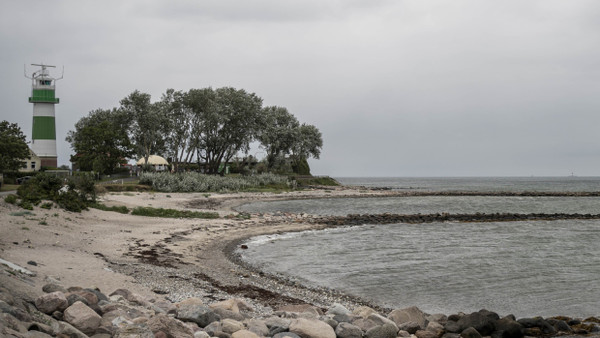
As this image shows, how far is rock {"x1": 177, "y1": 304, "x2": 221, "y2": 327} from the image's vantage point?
8602 millimetres

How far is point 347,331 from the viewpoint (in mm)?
8734

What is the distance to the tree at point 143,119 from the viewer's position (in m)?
66.1

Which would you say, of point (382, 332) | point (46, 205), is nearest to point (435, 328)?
point (382, 332)

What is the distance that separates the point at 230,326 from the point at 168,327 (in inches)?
45.4

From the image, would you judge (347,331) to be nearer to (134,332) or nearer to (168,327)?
(168,327)

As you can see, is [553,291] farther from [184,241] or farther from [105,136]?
[105,136]

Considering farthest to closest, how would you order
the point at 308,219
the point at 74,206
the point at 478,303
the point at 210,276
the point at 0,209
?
the point at 308,219 < the point at 74,206 < the point at 0,209 < the point at 210,276 < the point at 478,303

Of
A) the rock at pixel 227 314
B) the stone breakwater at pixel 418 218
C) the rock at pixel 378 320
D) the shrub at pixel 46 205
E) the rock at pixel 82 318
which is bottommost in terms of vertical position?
the stone breakwater at pixel 418 218

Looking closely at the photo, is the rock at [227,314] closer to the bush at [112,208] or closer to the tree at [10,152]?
the bush at [112,208]

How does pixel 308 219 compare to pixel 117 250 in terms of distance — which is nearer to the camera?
pixel 117 250

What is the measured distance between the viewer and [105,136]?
200 ft

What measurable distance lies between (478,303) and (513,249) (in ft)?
38.5

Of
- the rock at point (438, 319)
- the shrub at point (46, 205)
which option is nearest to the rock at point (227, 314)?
the rock at point (438, 319)

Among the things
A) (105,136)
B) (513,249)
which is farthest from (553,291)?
(105,136)
